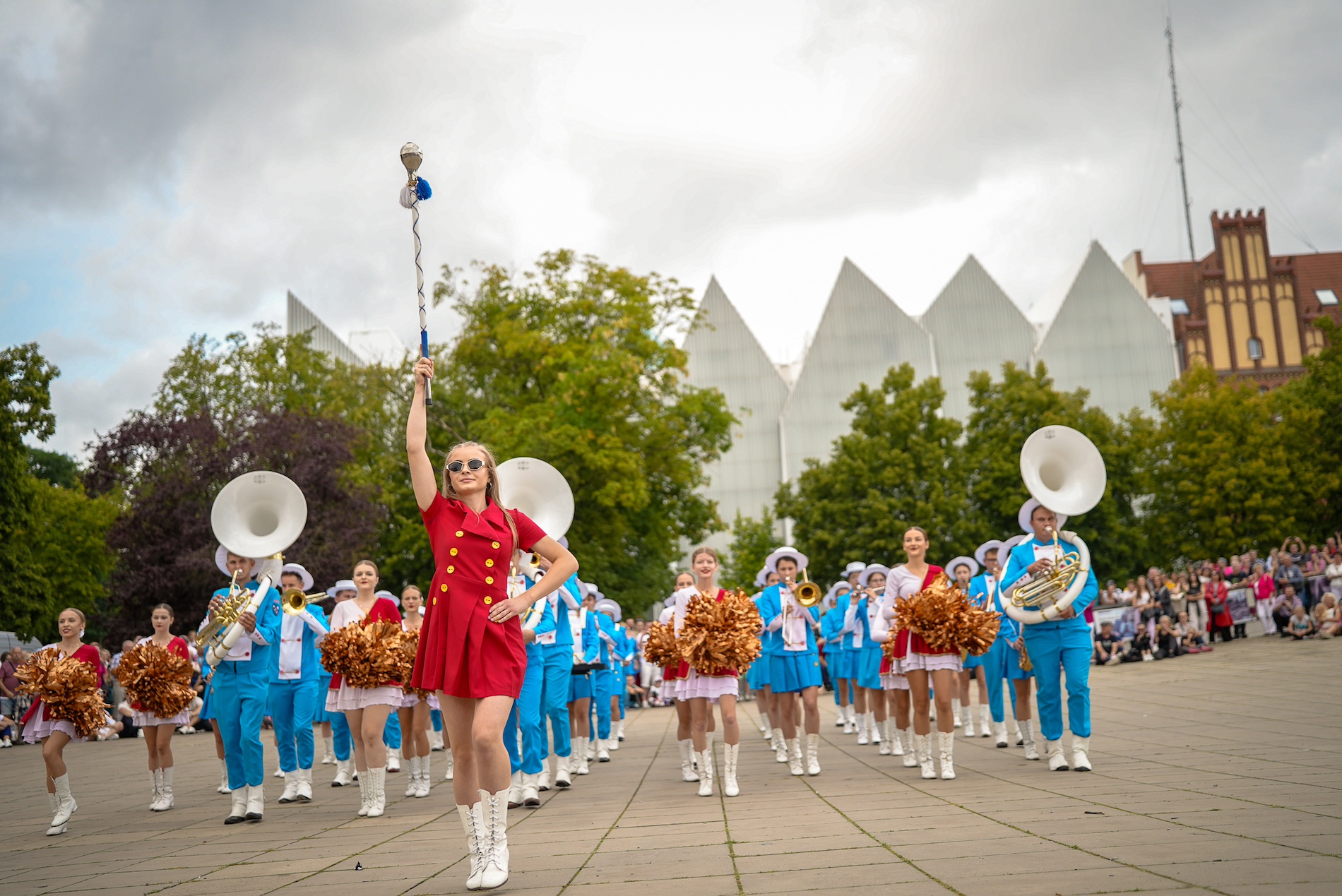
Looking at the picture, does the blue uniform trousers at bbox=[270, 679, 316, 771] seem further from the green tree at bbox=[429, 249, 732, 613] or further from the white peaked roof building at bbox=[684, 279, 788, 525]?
the white peaked roof building at bbox=[684, 279, 788, 525]

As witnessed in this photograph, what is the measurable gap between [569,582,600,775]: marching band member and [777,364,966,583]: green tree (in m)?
30.4

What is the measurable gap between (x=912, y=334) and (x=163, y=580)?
40.7 meters

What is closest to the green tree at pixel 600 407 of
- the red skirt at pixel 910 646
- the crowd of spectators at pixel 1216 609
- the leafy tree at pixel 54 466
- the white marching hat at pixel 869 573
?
the crowd of spectators at pixel 1216 609

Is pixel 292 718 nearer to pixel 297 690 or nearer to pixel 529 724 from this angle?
pixel 297 690

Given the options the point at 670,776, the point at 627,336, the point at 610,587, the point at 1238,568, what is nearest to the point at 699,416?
the point at 627,336

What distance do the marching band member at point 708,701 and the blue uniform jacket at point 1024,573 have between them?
2743 mm

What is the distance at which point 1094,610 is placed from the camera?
27.6 m

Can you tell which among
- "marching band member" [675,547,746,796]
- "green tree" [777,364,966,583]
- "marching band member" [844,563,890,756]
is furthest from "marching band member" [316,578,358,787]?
"green tree" [777,364,966,583]

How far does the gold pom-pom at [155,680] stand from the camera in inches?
449

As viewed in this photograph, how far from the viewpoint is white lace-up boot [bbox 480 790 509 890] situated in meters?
5.74

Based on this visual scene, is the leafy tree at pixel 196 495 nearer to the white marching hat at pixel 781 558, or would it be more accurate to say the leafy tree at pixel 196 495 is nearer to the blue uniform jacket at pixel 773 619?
the white marching hat at pixel 781 558

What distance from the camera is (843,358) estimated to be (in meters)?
58.9

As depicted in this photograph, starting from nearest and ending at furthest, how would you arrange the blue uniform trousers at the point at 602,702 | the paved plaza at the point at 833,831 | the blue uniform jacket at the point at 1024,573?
1. the paved plaza at the point at 833,831
2. the blue uniform jacket at the point at 1024,573
3. the blue uniform trousers at the point at 602,702

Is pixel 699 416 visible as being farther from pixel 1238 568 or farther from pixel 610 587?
pixel 1238 568
